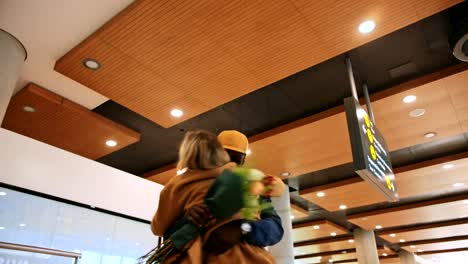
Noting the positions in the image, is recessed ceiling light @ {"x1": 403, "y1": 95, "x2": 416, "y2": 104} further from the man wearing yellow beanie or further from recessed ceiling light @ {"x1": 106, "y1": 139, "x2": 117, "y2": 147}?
recessed ceiling light @ {"x1": 106, "y1": 139, "x2": 117, "y2": 147}

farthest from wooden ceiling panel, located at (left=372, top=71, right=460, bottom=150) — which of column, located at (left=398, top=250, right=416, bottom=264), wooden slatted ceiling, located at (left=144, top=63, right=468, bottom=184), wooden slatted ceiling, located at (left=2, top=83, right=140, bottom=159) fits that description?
column, located at (left=398, top=250, right=416, bottom=264)

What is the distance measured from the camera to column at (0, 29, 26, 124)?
3.31m

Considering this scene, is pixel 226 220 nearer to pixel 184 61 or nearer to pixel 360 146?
pixel 360 146

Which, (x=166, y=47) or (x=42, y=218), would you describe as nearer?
(x=42, y=218)

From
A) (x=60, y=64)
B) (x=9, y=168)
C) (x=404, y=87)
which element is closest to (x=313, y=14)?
(x=404, y=87)

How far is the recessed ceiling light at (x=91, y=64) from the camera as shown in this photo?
3.62 m

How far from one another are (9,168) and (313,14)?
2.90m

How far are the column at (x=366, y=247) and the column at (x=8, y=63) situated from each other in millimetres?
11467

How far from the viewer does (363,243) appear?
11859mm

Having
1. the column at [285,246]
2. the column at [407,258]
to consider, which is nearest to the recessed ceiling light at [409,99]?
the column at [285,246]

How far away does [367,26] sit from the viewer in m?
3.18

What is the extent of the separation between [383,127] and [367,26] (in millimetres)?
2221

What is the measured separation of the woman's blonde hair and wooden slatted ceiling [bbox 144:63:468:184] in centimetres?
362

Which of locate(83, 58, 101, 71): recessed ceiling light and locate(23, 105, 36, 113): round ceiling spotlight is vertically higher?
locate(23, 105, 36, 113): round ceiling spotlight
